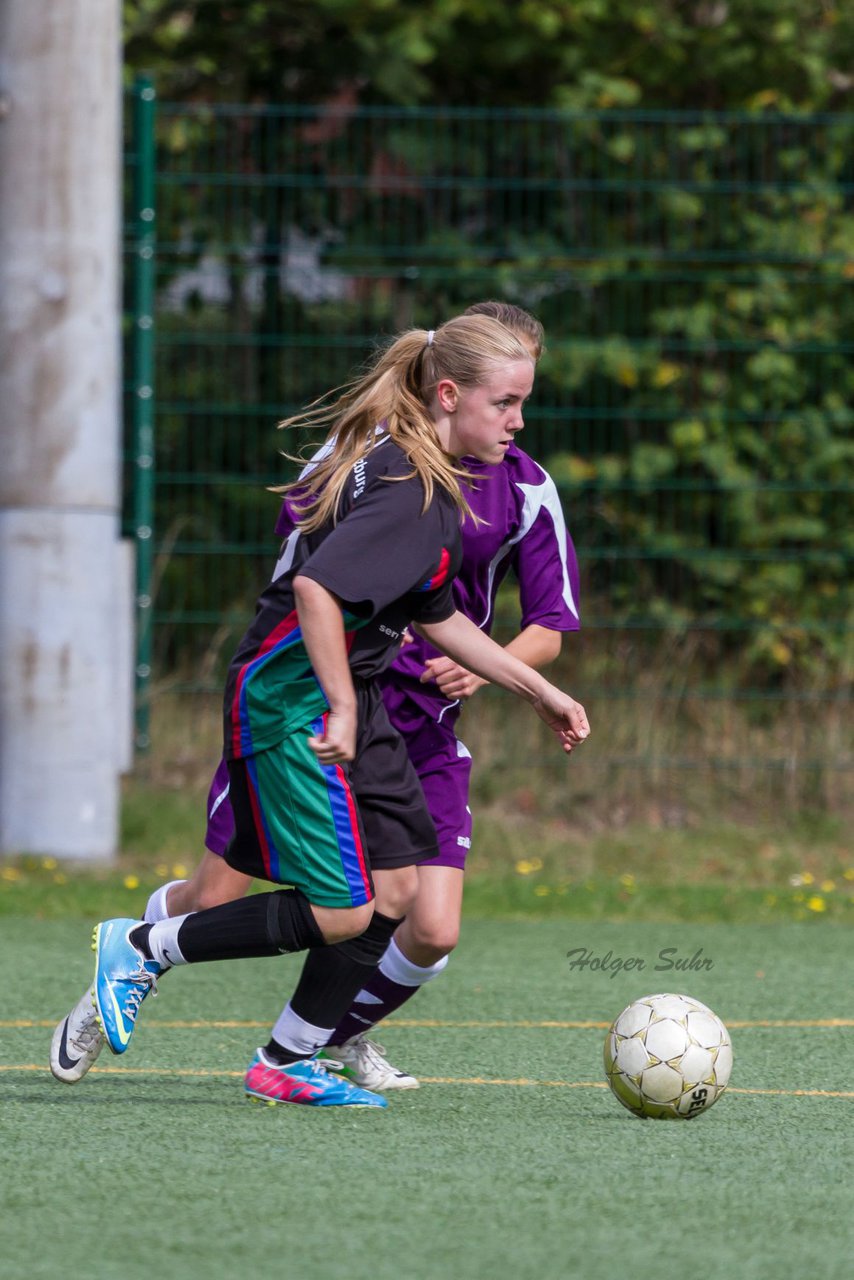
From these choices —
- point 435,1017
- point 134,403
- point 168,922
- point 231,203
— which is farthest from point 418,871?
point 231,203

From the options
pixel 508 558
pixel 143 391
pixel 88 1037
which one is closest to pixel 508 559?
pixel 508 558

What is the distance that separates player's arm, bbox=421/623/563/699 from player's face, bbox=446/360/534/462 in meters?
0.49

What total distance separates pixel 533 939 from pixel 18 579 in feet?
8.16

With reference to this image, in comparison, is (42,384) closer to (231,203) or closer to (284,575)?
(231,203)

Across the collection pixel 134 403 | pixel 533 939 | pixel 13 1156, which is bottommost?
pixel 533 939

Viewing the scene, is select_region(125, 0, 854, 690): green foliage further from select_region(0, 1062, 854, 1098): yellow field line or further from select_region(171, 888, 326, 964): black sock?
select_region(171, 888, 326, 964): black sock

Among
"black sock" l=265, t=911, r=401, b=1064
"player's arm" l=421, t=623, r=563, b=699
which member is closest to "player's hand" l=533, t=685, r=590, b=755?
"player's arm" l=421, t=623, r=563, b=699

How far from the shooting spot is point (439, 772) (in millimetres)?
4625

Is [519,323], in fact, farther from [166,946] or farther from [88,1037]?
[88,1037]

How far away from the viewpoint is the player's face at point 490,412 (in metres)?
4.05

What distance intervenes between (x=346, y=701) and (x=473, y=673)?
57 cm

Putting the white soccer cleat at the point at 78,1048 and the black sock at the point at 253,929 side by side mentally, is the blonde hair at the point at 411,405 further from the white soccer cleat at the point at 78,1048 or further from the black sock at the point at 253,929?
the white soccer cleat at the point at 78,1048

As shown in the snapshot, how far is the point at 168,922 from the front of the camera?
4.10 meters

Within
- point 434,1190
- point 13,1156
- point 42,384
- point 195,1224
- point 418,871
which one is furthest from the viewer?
point 42,384
